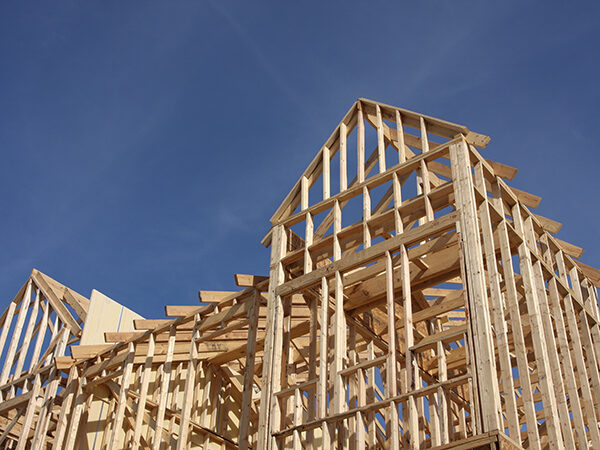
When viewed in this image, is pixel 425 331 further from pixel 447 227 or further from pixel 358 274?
pixel 447 227

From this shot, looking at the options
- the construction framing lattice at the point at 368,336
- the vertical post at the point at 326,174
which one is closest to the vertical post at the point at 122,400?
the construction framing lattice at the point at 368,336

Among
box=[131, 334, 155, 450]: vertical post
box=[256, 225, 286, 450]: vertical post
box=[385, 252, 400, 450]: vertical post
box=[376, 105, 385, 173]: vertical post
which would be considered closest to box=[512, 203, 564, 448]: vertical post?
box=[385, 252, 400, 450]: vertical post

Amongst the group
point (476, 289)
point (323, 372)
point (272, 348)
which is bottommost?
point (323, 372)

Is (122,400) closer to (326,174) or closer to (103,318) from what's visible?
(103,318)

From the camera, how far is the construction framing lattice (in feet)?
35.5

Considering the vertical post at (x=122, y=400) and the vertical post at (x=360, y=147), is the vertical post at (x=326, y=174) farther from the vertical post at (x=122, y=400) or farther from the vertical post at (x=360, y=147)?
the vertical post at (x=122, y=400)

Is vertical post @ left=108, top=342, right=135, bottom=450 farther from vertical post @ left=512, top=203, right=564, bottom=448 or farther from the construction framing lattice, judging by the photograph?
vertical post @ left=512, top=203, right=564, bottom=448

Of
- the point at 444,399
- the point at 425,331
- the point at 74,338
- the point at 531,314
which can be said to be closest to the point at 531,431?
the point at 444,399

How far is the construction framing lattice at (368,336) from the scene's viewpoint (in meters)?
10.8

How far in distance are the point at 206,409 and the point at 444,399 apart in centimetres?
Answer: 921

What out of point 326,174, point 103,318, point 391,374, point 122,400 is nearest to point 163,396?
point 122,400

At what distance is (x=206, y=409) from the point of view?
18.0m

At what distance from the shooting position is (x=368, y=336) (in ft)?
47.4

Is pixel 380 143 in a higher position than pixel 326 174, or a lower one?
higher
